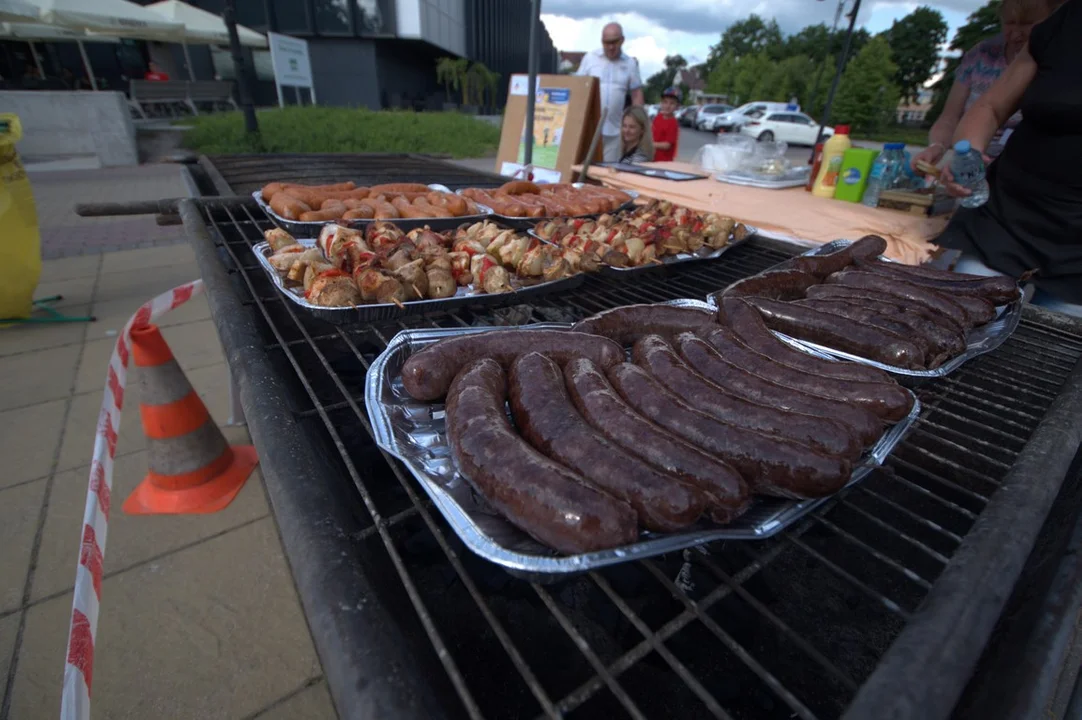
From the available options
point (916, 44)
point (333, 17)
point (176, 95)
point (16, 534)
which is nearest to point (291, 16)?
point (333, 17)

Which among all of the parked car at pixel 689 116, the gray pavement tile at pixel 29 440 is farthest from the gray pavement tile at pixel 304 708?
the parked car at pixel 689 116

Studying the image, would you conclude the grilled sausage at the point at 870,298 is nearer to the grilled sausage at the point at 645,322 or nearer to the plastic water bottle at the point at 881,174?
the grilled sausage at the point at 645,322

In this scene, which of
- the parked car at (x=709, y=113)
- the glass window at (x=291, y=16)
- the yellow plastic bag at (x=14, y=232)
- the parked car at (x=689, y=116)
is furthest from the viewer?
the parked car at (x=689, y=116)

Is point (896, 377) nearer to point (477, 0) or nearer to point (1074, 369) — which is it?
point (1074, 369)

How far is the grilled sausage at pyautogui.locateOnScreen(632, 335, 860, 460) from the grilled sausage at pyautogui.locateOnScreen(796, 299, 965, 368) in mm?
1078

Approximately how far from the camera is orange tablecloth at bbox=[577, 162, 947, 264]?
3996mm

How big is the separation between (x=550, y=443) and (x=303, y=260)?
84.8 inches

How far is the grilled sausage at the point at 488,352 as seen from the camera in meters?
1.88

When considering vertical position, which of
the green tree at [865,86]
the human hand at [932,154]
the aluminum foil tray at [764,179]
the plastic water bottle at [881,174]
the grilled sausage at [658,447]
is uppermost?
the green tree at [865,86]

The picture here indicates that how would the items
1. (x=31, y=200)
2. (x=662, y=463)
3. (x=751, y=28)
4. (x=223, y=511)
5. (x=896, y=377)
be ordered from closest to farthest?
(x=662, y=463)
(x=896, y=377)
(x=223, y=511)
(x=31, y=200)
(x=751, y=28)

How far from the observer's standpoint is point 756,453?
1.50 metres

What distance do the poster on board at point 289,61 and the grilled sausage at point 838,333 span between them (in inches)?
762

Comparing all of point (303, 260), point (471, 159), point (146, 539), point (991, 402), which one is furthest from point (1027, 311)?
point (471, 159)

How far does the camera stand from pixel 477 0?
32688 mm
